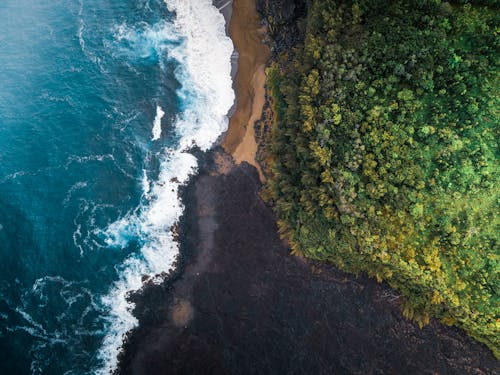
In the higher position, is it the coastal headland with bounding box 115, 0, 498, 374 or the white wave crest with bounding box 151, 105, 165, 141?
the white wave crest with bounding box 151, 105, 165, 141

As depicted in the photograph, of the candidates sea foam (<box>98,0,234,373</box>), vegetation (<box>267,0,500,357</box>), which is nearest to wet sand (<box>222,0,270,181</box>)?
sea foam (<box>98,0,234,373</box>)

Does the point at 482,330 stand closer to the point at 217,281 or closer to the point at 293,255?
the point at 293,255

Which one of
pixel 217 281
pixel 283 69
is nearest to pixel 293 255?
pixel 217 281

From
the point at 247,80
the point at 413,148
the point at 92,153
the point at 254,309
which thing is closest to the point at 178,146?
the point at 92,153

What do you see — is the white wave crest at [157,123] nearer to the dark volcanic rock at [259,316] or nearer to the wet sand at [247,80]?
the dark volcanic rock at [259,316]

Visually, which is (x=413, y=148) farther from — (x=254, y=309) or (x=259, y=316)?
(x=259, y=316)

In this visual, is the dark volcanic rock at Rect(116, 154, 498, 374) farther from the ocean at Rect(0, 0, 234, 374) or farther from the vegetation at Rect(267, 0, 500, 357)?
the vegetation at Rect(267, 0, 500, 357)
